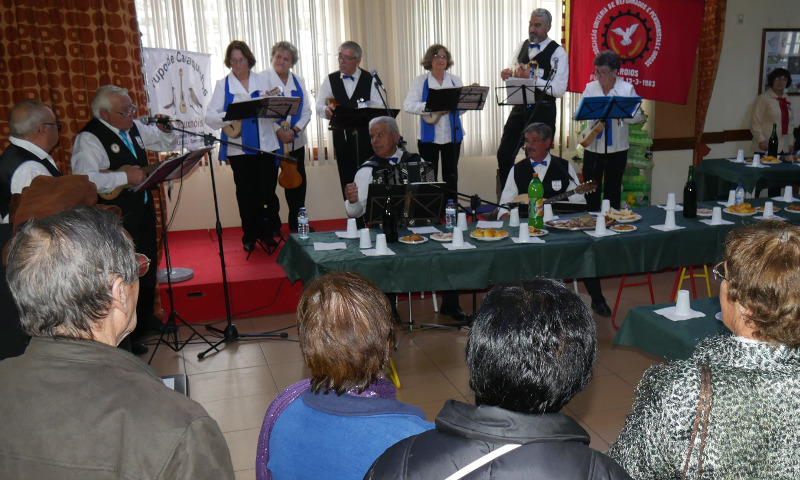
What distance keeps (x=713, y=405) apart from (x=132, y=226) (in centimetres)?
397

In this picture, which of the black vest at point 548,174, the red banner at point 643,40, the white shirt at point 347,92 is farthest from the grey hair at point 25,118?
the red banner at point 643,40

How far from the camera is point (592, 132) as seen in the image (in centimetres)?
634

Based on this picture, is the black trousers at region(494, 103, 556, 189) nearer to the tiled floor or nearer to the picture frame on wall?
the tiled floor

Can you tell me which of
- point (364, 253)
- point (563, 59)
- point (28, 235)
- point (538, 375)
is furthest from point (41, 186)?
point (563, 59)

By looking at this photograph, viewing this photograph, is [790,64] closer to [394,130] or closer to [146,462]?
→ [394,130]

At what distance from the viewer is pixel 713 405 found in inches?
55.7

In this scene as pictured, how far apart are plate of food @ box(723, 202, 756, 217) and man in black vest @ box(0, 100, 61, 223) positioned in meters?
4.21

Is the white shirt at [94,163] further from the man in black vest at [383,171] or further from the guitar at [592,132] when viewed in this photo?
the guitar at [592,132]

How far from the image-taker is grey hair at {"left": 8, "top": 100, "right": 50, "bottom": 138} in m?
3.72

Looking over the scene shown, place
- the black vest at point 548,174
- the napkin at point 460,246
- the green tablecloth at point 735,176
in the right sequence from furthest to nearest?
1. the green tablecloth at point 735,176
2. the black vest at point 548,174
3. the napkin at point 460,246

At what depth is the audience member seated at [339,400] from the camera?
1.46m

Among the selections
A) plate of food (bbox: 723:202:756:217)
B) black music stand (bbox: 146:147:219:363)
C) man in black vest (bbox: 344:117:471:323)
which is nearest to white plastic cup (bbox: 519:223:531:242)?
man in black vest (bbox: 344:117:471:323)

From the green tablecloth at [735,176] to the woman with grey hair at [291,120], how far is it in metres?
3.99

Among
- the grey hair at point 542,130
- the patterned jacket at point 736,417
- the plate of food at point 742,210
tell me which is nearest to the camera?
the patterned jacket at point 736,417
